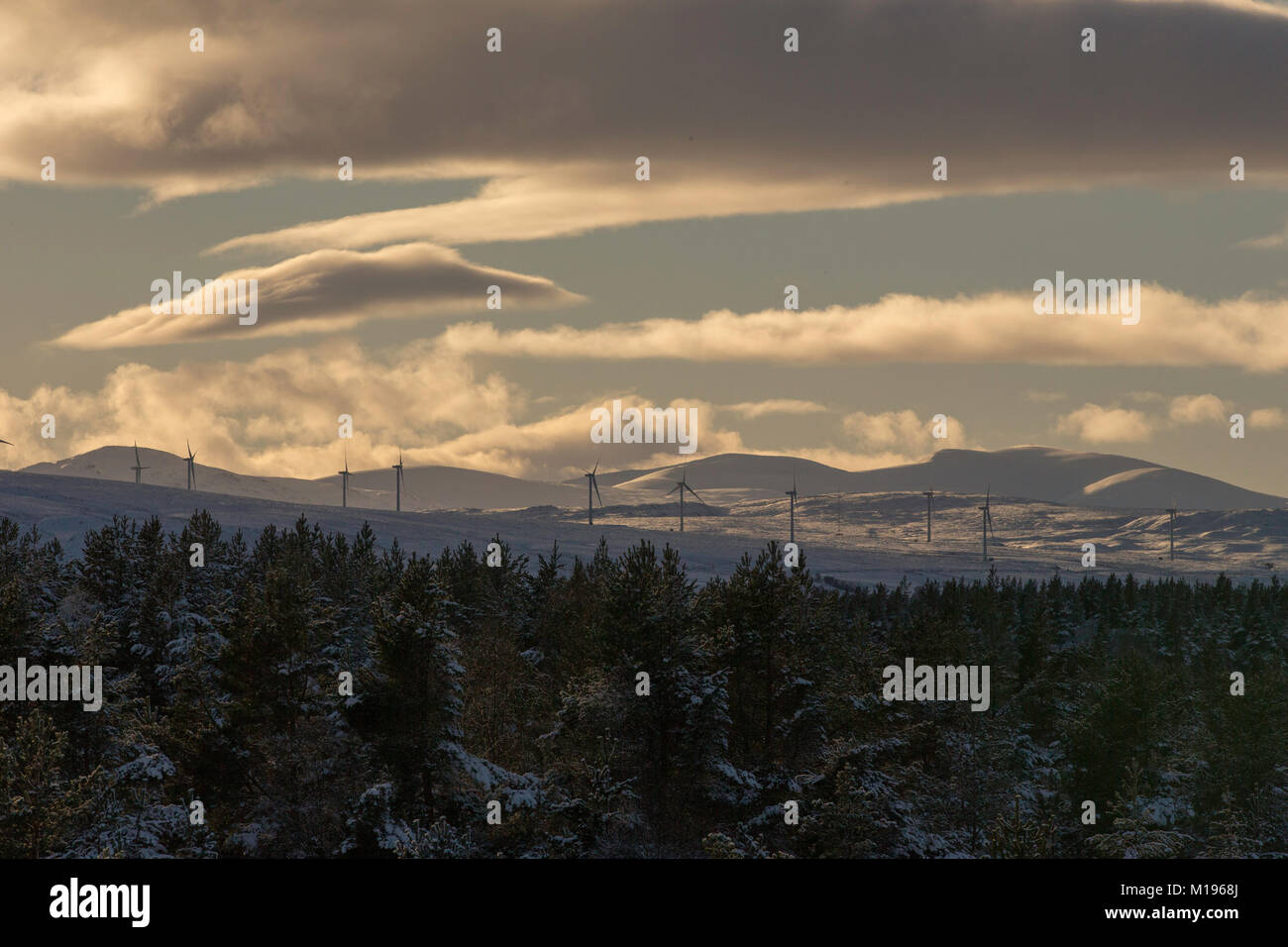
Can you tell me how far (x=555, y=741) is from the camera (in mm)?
50125

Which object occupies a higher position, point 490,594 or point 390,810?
point 490,594

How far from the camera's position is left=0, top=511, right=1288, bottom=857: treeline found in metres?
43.8

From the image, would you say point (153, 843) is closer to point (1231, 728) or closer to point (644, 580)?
point (644, 580)

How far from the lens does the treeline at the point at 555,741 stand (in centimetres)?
4375

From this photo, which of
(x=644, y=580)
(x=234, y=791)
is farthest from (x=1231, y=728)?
(x=234, y=791)

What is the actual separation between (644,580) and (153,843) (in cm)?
2052

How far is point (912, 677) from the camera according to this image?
65.5m
